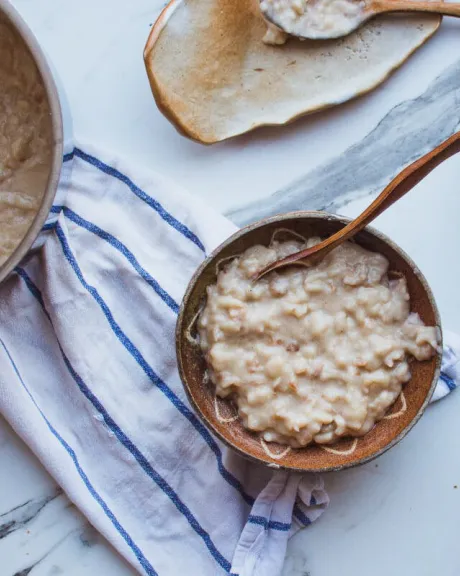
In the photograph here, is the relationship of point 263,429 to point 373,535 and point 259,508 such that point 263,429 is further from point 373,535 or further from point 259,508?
point 373,535

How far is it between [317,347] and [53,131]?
1.57 ft

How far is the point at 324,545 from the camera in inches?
52.8

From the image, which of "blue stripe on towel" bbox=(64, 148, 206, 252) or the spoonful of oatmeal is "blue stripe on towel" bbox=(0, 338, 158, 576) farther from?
the spoonful of oatmeal

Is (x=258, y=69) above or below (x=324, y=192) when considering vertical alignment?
above

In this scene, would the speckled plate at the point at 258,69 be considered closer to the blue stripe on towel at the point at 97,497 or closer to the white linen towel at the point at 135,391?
the white linen towel at the point at 135,391

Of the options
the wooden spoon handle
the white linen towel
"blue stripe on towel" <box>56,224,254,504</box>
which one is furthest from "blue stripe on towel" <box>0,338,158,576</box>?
the wooden spoon handle

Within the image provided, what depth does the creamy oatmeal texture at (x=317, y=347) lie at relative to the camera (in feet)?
3.82

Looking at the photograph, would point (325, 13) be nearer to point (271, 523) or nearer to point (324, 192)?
point (324, 192)

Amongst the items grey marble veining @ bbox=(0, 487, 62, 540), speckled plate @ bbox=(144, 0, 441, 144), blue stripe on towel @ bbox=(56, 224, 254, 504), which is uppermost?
speckled plate @ bbox=(144, 0, 441, 144)

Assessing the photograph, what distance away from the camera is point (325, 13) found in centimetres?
131

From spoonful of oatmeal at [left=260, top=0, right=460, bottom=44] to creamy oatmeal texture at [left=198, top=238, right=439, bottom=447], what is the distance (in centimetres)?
36

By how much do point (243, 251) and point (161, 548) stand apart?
0.50 metres

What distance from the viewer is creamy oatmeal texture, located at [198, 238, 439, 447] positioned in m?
1.16

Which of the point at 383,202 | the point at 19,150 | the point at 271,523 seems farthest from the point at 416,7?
the point at 271,523
